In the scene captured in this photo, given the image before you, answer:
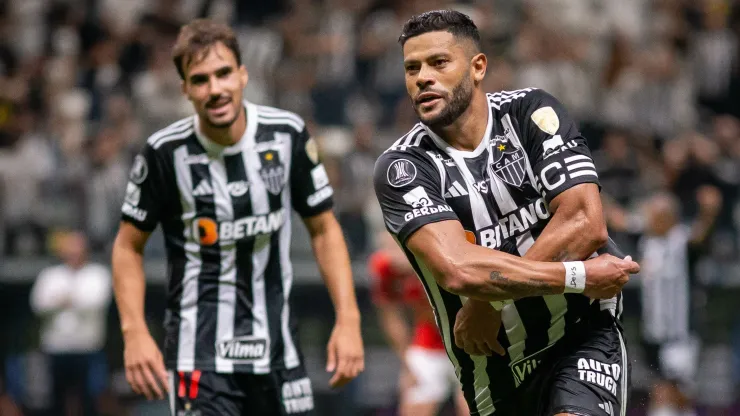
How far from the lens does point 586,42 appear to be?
16.2m

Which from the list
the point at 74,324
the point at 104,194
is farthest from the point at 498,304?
the point at 104,194

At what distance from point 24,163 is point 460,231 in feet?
31.6

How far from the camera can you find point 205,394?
216 inches

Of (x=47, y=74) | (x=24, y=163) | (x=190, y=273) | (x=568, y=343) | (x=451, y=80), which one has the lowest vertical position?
(x=568, y=343)

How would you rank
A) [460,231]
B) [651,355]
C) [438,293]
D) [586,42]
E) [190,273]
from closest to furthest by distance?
[460,231] < [438,293] < [190,273] < [651,355] < [586,42]

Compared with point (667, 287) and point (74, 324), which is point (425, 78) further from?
point (74, 324)

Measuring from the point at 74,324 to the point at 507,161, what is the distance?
26.7 ft

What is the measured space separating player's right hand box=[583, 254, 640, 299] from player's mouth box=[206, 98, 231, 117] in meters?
2.07

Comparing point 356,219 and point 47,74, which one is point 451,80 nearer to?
point 356,219

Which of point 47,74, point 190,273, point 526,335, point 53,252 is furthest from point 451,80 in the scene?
point 47,74

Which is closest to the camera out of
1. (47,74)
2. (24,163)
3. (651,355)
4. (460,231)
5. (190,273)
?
(460,231)

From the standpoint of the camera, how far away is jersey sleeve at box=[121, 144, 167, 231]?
5.68 m

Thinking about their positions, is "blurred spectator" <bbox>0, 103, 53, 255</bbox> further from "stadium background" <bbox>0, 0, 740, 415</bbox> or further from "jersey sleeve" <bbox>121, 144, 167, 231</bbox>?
"jersey sleeve" <bbox>121, 144, 167, 231</bbox>

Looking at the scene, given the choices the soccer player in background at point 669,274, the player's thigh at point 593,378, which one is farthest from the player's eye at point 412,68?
the soccer player in background at point 669,274
